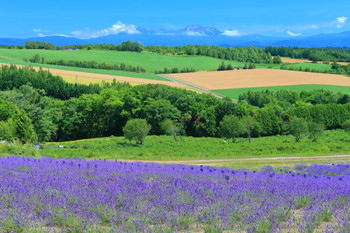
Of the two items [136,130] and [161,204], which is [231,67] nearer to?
[136,130]

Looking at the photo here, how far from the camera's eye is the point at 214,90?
9756 centimetres

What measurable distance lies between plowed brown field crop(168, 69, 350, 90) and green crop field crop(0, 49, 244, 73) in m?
19.4

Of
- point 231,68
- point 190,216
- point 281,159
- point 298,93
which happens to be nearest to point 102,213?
point 190,216

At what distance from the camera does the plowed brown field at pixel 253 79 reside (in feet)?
346

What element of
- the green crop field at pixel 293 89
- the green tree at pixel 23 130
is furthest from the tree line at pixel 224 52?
the green tree at pixel 23 130

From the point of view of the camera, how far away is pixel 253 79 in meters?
114

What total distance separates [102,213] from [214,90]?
91708mm

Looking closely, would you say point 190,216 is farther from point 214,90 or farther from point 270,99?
point 214,90

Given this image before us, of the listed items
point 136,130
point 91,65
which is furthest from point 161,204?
point 91,65

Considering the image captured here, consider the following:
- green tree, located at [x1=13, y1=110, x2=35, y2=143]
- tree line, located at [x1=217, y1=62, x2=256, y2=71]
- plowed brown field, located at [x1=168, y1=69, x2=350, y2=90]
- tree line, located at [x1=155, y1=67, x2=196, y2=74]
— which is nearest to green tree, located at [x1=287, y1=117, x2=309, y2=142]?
green tree, located at [x1=13, y1=110, x2=35, y2=143]

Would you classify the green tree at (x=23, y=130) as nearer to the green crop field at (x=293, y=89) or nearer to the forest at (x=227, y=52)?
the green crop field at (x=293, y=89)

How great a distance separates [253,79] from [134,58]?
63.9 meters

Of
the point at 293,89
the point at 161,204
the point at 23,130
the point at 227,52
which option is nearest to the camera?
the point at 161,204

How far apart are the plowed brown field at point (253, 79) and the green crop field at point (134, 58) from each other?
19.4 meters
